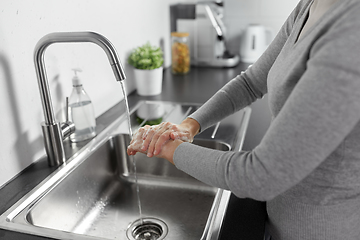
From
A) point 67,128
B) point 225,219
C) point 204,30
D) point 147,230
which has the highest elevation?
point 204,30

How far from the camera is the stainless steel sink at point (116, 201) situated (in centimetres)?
82

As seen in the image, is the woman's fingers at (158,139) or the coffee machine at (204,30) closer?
the woman's fingers at (158,139)

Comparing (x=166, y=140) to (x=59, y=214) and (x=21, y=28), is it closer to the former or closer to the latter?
(x=59, y=214)

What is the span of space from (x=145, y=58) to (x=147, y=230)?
30.6 inches

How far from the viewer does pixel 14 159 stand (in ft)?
3.00

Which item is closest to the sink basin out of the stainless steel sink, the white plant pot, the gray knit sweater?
the stainless steel sink

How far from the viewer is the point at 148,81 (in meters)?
1.52

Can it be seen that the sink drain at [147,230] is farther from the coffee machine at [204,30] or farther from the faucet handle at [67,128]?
the coffee machine at [204,30]

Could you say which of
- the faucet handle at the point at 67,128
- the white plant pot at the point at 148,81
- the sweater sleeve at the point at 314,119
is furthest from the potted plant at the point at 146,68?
the sweater sleeve at the point at 314,119

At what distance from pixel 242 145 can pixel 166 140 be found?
384 mm

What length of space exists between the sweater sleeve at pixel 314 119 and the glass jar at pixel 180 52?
1.38 meters

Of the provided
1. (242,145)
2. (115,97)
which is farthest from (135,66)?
(242,145)

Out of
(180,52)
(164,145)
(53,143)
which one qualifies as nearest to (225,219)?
(164,145)

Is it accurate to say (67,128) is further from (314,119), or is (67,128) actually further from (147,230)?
(314,119)
